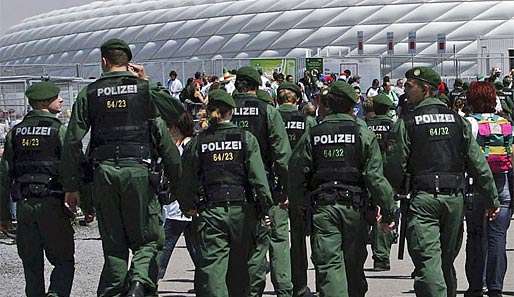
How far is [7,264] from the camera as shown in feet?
40.3

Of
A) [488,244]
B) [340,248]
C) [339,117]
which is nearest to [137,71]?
[339,117]

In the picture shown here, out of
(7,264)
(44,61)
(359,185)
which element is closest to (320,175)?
(359,185)

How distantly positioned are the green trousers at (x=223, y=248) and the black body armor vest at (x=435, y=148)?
1.36 meters

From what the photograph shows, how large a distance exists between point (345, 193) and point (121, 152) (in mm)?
1722

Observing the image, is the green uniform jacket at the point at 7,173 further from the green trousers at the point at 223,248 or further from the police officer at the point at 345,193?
the police officer at the point at 345,193

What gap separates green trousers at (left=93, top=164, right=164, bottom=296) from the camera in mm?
8094

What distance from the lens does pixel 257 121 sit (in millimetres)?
9641

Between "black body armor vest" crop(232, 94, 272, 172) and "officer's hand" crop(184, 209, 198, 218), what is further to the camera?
"black body armor vest" crop(232, 94, 272, 172)

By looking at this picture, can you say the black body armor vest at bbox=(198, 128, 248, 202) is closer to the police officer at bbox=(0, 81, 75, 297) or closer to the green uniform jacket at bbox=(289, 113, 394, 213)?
the green uniform jacket at bbox=(289, 113, 394, 213)

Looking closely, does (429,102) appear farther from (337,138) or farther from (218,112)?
(218,112)

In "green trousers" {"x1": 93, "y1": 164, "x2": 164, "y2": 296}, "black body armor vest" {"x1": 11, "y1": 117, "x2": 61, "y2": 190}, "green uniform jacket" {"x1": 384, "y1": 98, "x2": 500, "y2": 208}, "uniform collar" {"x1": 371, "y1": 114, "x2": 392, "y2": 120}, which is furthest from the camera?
"uniform collar" {"x1": 371, "y1": 114, "x2": 392, "y2": 120}

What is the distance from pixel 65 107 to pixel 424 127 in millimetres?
9748

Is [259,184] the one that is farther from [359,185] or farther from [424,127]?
[424,127]

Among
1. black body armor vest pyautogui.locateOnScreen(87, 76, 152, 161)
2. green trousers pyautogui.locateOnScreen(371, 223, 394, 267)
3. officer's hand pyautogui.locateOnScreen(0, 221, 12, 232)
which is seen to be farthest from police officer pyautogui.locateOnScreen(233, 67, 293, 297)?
green trousers pyautogui.locateOnScreen(371, 223, 394, 267)
